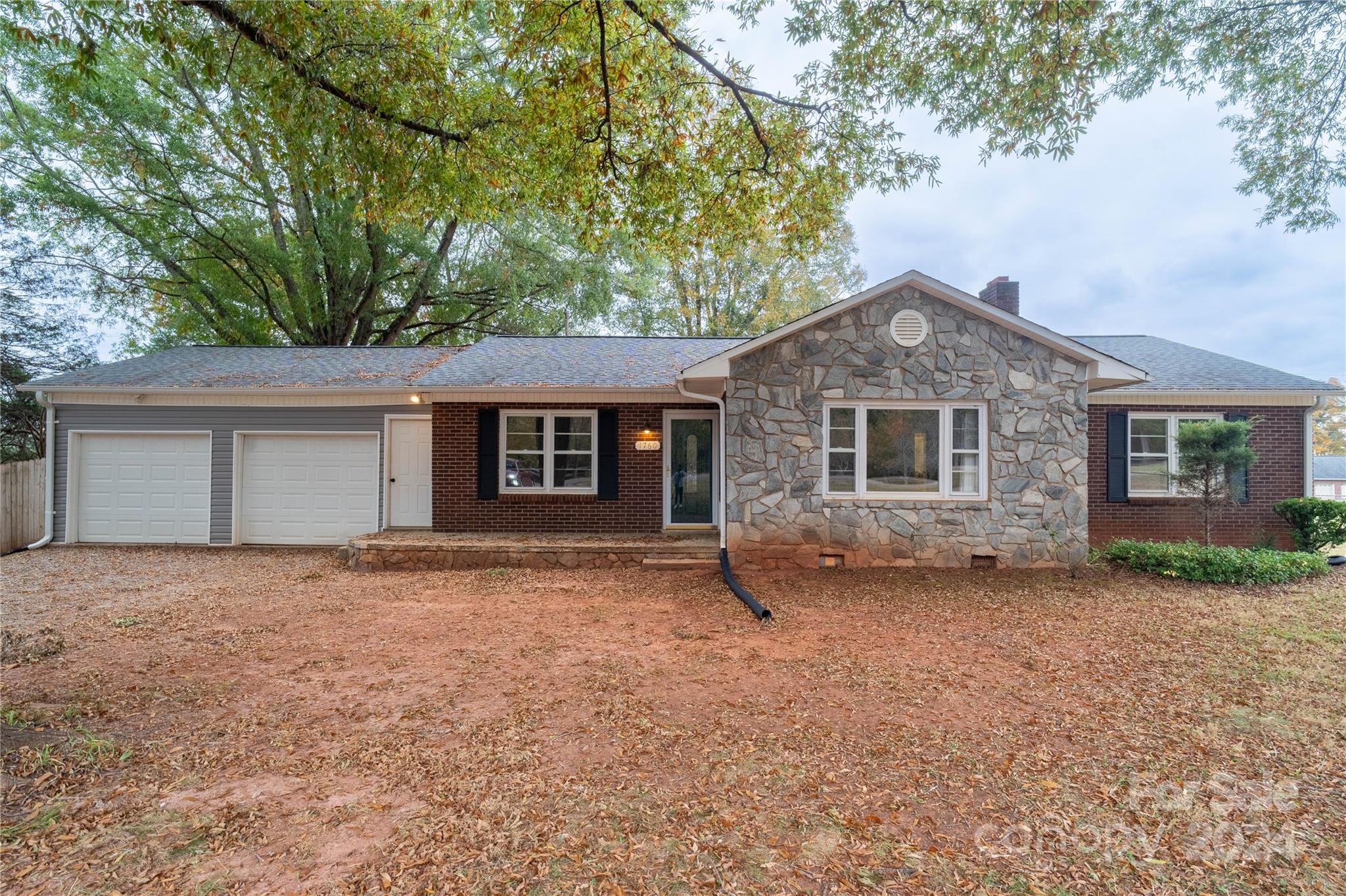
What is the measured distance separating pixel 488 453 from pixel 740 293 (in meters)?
15.4

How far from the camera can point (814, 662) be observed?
15.0ft

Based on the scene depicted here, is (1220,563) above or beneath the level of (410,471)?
beneath

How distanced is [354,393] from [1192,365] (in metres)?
14.7

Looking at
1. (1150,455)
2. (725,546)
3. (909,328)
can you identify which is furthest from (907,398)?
(1150,455)

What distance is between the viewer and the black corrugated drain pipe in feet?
18.6

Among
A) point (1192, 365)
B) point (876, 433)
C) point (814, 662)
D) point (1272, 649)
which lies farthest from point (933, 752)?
point (1192, 365)

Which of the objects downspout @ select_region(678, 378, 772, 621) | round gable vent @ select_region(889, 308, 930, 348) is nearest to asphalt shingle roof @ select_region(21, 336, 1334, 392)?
downspout @ select_region(678, 378, 772, 621)

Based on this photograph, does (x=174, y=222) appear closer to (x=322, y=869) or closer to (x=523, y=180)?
(x=523, y=180)

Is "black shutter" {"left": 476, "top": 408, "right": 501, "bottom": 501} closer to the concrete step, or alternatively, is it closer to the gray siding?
the gray siding

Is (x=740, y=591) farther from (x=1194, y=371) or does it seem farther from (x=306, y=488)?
(x=1194, y=371)

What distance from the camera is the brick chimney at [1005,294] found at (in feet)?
32.9

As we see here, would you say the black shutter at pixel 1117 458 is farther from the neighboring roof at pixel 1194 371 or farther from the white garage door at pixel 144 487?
the white garage door at pixel 144 487

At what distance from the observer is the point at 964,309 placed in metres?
7.71

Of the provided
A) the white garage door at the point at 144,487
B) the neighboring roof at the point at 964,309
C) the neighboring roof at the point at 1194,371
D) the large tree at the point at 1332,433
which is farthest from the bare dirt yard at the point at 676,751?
the large tree at the point at 1332,433
